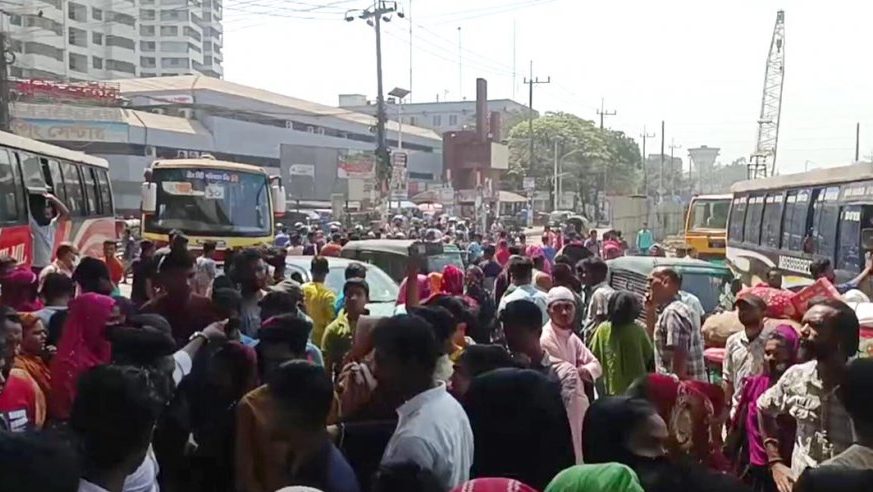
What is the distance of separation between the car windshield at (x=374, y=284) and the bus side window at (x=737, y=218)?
40.2 ft

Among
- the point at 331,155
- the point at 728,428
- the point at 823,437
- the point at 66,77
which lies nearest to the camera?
the point at 823,437

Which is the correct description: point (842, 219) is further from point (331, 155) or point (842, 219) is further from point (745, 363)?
point (331, 155)

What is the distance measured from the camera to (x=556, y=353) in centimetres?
614

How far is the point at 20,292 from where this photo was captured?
251 inches

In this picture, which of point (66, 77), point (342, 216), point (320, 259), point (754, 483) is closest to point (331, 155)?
point (342, 216)

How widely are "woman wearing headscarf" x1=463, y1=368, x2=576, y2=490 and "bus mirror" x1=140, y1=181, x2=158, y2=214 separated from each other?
15.1 m

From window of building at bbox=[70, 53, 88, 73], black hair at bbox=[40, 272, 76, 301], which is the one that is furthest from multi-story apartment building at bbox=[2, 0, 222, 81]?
black hair at bbox=[40, 272, 76, 301]

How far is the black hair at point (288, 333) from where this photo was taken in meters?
4.57

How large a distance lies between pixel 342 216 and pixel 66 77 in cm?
4089

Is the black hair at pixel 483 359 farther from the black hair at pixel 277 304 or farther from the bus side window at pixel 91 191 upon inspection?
the bus side window at pixel 91 191

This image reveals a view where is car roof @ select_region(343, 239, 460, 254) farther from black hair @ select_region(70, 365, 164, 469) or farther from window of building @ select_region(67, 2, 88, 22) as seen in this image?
window of building @ select_region(67, 2, 88, 22)

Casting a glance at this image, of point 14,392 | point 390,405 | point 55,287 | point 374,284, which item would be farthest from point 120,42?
point 390,405

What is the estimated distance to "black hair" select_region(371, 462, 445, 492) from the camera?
119 inches

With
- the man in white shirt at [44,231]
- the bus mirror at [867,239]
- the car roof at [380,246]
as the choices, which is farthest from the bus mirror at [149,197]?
the bus mirror at [867,239]
